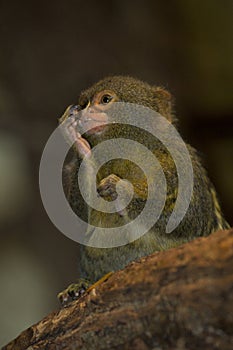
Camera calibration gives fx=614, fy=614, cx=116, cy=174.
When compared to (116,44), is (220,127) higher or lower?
lower

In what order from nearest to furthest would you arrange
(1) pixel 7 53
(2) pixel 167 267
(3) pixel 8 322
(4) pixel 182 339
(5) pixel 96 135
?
(4) pixel 182 339
(2) pixel 167 267
(5) pixel 96 135
(3) pixel 8 322
(1) pixel 7 53

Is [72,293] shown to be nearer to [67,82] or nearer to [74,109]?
[74,109]

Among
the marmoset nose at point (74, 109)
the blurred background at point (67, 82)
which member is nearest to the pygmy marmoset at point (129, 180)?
the marmoset nose at point (74, 109)

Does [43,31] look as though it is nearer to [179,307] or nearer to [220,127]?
[220,127]

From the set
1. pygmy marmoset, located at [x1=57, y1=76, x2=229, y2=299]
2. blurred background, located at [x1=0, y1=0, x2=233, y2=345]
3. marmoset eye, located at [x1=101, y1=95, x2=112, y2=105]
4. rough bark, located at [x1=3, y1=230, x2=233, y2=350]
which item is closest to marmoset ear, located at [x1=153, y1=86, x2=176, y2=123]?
pygmy marmoset, located at [x1=57, y1=76, x2=229, y2=299]

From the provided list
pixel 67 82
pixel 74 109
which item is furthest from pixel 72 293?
pixel 67 82

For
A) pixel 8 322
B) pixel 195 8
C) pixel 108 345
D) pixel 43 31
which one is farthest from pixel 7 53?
pixel 108 345

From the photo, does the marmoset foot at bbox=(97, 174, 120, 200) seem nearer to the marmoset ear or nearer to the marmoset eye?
the marmoset eye

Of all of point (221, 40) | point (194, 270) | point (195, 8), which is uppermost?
point (195, 8)
